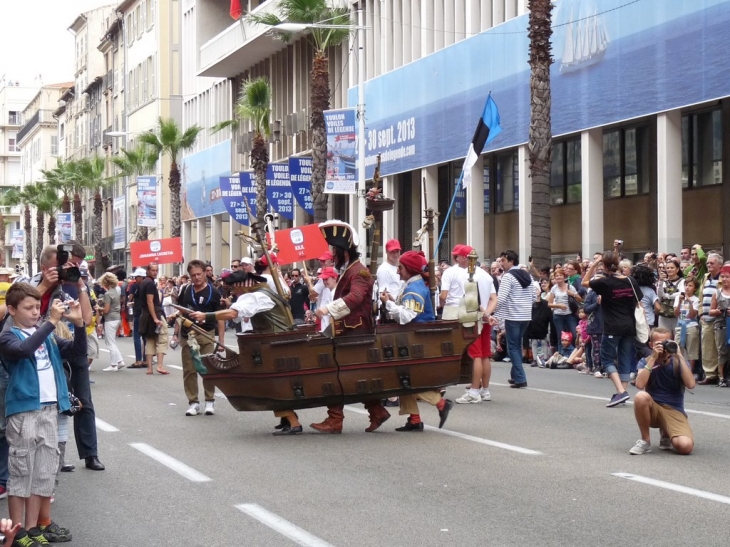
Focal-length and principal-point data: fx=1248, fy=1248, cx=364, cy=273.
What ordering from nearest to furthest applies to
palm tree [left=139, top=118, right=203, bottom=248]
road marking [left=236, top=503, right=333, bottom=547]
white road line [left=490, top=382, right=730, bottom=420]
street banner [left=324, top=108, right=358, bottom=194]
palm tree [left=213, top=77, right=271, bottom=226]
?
road marking [left=236, top=503, right=333, bottom=547] → white road line [left=490, top=382, right=730, bottom=420] → street banner [left=324, top=108, right=358, bottom=194] → palm tree [left=213, top=77, right=271, bottom=226] → palm tree [left=139, top=118, right=203, bottom=248]

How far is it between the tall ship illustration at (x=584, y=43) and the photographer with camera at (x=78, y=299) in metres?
19.0

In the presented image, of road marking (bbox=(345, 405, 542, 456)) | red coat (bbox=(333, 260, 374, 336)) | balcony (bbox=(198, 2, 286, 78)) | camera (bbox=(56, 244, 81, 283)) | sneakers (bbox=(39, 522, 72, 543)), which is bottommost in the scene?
road marking (bbox=(345, 405, 542, 456))

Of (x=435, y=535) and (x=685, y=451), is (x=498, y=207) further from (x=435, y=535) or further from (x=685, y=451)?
(x=435, y=535)

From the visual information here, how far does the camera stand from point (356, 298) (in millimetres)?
11625

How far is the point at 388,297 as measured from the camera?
12.5m

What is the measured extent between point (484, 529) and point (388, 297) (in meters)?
5.18

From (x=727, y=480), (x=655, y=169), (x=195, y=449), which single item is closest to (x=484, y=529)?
(x=727, y=480)

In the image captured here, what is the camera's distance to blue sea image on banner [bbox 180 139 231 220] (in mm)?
57312

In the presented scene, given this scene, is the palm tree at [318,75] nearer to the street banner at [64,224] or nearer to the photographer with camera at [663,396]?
the photographer with camera at [663,396]

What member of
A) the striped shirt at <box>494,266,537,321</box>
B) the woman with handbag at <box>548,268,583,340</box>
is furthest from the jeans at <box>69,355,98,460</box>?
the woman with handbag at <box>548,268,583,340</box>

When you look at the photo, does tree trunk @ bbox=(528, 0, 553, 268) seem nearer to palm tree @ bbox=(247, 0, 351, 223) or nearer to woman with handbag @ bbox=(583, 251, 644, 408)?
woman with handbag @ bbox=(583, 251, 644, 408)

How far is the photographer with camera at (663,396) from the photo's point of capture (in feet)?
33.7

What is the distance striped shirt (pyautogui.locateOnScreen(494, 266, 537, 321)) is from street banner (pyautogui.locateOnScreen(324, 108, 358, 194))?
14.6 meters

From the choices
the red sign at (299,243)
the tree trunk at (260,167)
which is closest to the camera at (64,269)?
the red sign at (299,243)
